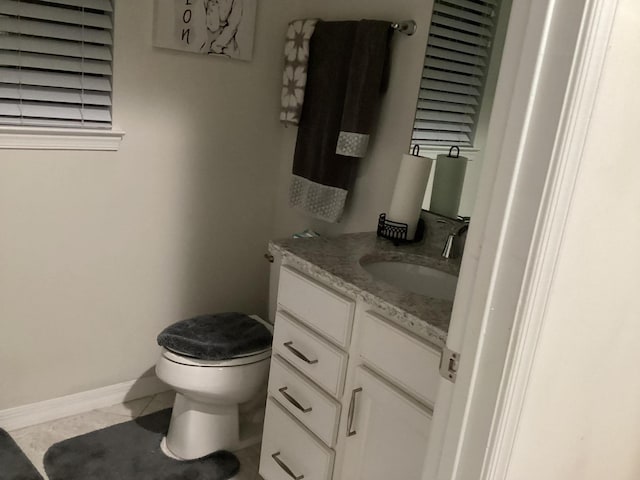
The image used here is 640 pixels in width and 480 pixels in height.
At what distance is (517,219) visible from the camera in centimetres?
77

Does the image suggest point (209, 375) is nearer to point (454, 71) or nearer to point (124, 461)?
point (124, 461)

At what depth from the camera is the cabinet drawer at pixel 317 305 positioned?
147cm

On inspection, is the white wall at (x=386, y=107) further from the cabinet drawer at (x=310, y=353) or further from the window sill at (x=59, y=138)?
the window sill at (x=59, y=138)

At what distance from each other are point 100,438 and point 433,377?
144 cm

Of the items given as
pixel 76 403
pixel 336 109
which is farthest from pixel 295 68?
pixel 76 403

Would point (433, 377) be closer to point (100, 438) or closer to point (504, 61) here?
point (504, 61)

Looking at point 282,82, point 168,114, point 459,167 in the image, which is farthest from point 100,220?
point 459,167

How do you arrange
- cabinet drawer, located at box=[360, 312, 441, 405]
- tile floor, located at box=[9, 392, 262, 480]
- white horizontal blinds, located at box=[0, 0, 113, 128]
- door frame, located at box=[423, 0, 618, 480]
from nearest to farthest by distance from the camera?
1. door frame, located at box=[423, 0, 618, 480]
2. cabinet drawer, located at box=[360, 312, 441, 405]
3. white horizontal blinds, located at box=[0, 0, 113, 128]
4. tile floor, located at box=[9, 392, 262, 480]

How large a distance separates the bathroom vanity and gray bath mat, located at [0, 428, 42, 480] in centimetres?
78

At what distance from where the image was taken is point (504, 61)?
0.77 metres

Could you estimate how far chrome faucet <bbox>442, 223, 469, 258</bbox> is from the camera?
1726 millimetres

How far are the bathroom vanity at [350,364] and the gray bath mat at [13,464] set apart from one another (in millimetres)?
779

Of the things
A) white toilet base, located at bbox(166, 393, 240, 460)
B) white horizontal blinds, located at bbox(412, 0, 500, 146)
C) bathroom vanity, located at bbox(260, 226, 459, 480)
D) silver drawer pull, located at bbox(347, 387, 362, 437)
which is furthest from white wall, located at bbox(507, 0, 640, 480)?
white toilet base, located at bbox(166, 393, 240, 460)

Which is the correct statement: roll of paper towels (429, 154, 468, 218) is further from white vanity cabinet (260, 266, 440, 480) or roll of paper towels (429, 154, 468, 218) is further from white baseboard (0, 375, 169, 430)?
white baseboard (0, 375, 169, 430)
